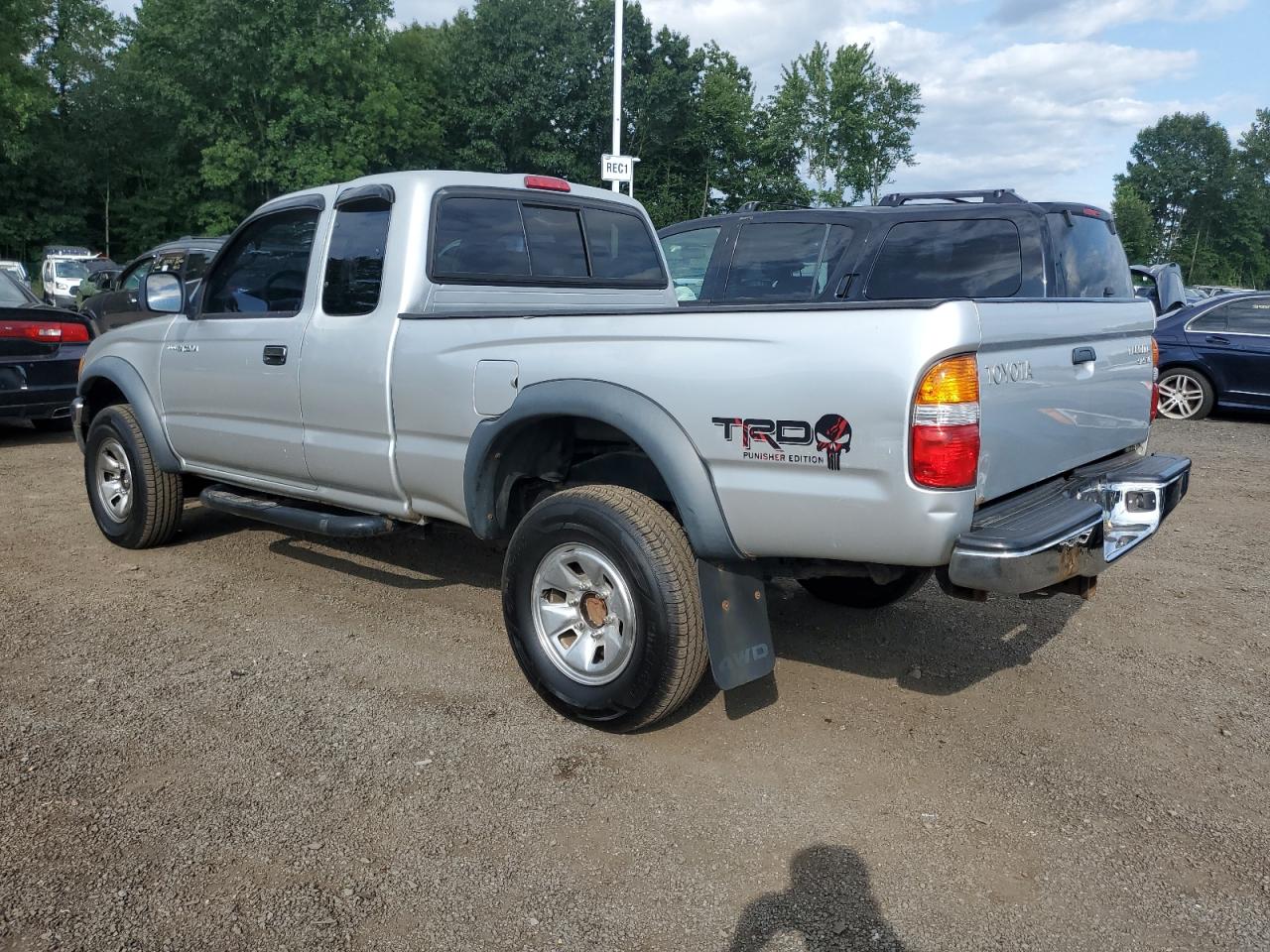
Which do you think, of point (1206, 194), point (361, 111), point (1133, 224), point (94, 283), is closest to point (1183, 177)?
point (1206, 194)

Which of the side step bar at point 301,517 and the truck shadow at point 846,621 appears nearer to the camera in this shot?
the truck shadow at point 846,621

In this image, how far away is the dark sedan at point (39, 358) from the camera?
342 inches

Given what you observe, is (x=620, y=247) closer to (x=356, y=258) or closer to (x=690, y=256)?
(x=356, y=258)

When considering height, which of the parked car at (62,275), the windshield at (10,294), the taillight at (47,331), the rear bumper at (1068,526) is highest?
the parked car at (62,275)

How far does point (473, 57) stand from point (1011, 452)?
45229 mm

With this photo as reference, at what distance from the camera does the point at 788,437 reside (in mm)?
3006

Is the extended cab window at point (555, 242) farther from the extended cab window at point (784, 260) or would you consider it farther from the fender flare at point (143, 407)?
the extended cab window at point (784, 260)

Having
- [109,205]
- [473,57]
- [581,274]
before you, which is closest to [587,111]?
[473,57]

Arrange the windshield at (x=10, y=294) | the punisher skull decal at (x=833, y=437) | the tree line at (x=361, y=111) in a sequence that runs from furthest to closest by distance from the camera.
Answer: the tree line at (x=361, y=111) → the windshield at (x=10, y=294) → the punisher skull decal at (x=833, y=437)

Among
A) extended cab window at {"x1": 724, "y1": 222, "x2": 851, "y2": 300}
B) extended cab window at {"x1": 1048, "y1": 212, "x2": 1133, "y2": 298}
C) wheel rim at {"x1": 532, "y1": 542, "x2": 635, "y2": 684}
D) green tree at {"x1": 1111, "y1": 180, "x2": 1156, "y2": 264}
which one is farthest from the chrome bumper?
green tree at {"x1": 1111, "y1": 180, "x2": 1156, "y2": 264}

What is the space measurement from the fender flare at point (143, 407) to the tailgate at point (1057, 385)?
4.37m

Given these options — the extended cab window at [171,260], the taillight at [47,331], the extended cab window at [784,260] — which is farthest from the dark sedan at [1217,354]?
the extended cab window at [171,260]

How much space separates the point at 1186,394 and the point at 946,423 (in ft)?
35.3

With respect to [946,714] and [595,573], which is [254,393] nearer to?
[595,573]
